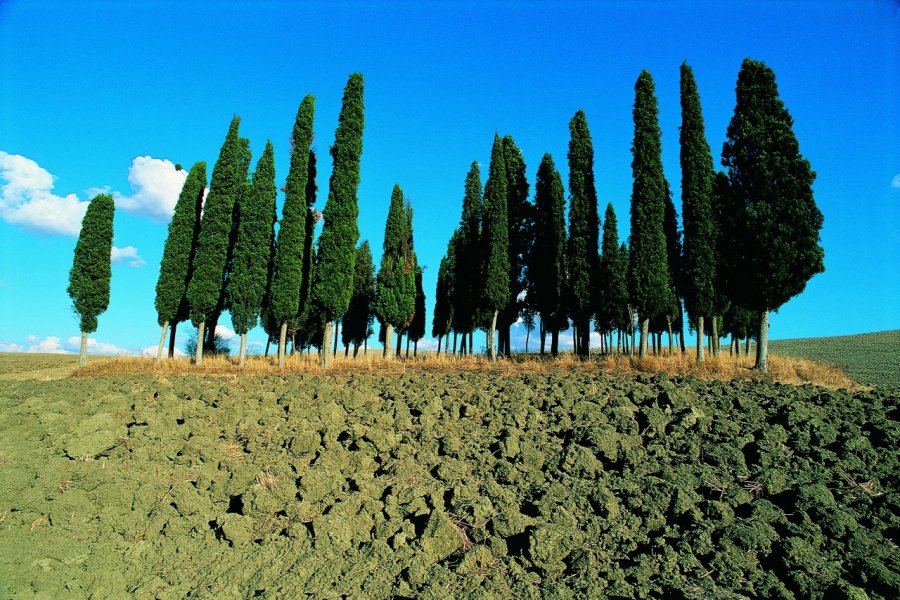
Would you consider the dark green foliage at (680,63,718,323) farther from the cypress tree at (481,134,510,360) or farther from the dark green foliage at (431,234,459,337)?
the dark green foliage at (431,234,459,337)

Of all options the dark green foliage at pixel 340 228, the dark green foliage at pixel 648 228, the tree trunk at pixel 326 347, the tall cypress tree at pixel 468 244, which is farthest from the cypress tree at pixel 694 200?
the tree trunk at pixel 326 347

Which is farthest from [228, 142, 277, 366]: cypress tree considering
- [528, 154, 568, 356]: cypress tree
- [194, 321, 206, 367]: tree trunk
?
[528, 154, 568, 356]: cypress tree

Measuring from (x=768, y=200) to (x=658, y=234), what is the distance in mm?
4144

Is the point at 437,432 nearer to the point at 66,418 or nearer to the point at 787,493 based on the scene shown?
the point at 787,493

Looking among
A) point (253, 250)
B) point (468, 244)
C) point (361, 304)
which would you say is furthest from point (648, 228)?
point (361, 304)

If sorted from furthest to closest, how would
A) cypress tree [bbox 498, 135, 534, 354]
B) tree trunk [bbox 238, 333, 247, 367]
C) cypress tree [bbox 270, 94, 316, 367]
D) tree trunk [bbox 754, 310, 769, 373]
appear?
cypress tree [bbox 498, 135, 534, 354] < cypress tree [bbox 270, 94, 316, 367] < tree trunk [bbox 238, 333, 247, 367] < tree trunk [bbox 754, 310, 769, 373]

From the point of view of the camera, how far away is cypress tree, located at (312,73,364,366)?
19797mm

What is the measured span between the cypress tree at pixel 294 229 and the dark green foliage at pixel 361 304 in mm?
16136

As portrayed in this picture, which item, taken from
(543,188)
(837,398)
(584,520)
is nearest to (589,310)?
(543,188)

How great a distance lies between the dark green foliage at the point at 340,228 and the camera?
19.8m

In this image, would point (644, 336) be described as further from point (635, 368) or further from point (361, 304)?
point (361, 304)

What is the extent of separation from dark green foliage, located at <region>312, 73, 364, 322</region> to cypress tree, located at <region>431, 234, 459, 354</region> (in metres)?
18.0

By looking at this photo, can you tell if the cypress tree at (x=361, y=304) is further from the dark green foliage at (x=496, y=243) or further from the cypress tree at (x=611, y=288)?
the cypress tree at (x=611, y=288)

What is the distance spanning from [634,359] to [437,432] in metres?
9.24
